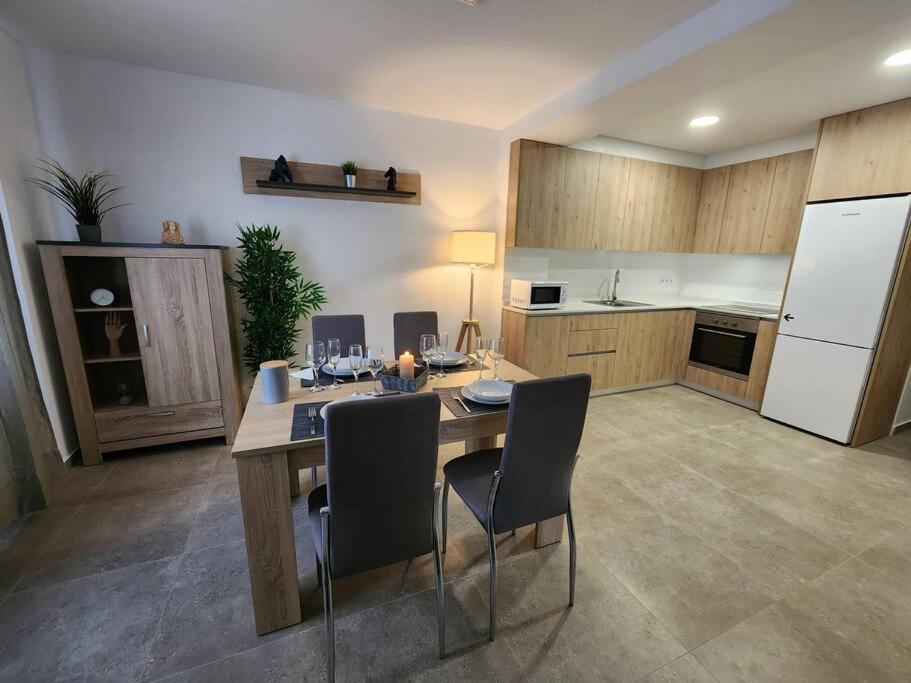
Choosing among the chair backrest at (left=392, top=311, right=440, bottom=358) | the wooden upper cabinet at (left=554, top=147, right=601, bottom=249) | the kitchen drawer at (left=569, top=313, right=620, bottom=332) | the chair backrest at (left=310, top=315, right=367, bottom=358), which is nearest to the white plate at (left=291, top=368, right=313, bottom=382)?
the chair backrest at (left=310, top=315, right=367, bottom=358)

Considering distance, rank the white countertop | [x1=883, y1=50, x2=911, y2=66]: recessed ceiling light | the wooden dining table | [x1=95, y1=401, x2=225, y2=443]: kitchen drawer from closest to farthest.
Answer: the wooden dining table → [x1=883, y1=50, x2=911, y2=66]: recessed ceiling light → [x1=95, y1=401, x2=225, y2=443]: kitchen drawer → the white countertop

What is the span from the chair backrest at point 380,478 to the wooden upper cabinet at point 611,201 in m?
3.46

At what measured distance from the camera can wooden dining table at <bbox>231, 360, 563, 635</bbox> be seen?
1.29m

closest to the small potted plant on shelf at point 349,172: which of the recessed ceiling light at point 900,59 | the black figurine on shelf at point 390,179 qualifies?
the black figurine on shelf at point 390,179

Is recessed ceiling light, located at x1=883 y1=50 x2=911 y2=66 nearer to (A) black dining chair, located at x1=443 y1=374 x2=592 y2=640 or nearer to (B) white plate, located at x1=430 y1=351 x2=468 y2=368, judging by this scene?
(A) black dining chair, located at x1=443 y1=374 x2=592 y2=640

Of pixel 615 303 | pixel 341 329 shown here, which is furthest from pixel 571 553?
pixel 615 303

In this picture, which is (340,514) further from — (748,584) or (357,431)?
(748,584)

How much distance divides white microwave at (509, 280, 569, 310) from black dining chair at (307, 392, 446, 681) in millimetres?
2557

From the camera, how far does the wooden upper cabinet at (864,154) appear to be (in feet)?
8.44

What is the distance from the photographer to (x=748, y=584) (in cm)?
172

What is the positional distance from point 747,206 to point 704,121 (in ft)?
4.11

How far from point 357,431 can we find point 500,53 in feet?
7.88

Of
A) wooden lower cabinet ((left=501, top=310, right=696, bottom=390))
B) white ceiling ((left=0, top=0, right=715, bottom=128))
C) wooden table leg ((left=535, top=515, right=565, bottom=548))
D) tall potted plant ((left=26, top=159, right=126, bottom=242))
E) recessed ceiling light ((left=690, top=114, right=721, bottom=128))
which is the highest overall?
white ceiling ((left=0, top=0, right=715, bottom=128))

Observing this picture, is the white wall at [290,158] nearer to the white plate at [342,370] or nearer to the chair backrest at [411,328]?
the chair backrest at [411,328]
